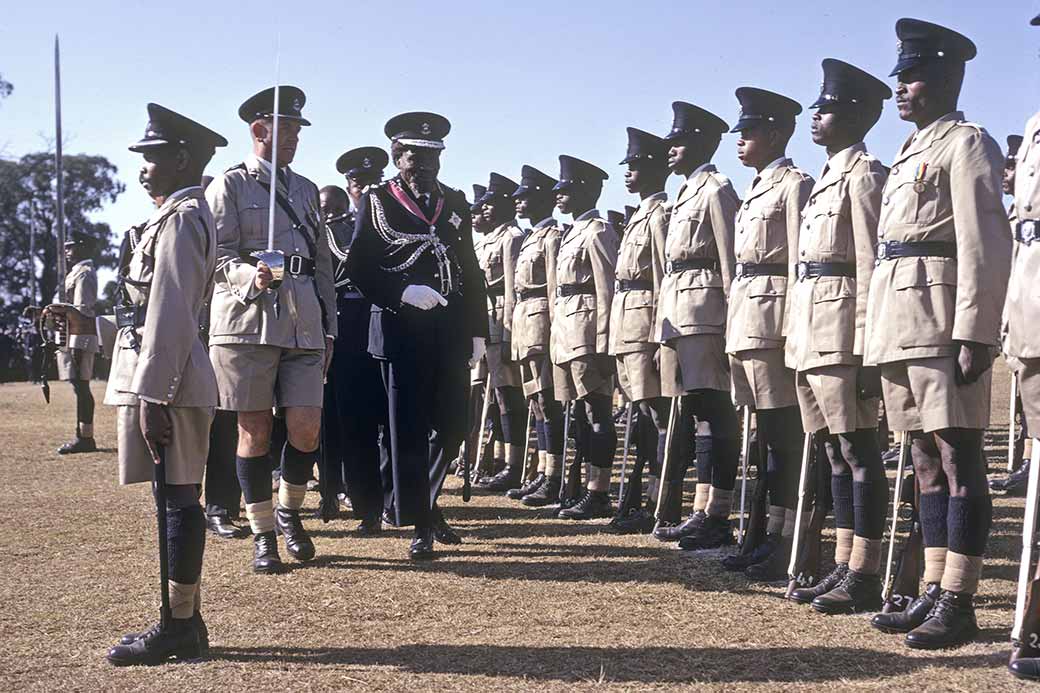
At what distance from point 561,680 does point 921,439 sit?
1.97m

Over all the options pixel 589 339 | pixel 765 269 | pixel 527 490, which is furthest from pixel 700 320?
pixel 527 490

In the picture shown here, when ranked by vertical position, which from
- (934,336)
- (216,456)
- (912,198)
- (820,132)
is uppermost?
(820,132)

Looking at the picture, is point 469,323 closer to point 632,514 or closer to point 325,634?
point 632,514

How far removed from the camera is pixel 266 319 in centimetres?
665

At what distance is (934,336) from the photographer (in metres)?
5.04

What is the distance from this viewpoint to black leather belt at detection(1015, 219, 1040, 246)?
4.46 metres

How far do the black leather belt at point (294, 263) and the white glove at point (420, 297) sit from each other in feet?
1.87

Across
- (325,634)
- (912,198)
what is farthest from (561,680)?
(912,198)

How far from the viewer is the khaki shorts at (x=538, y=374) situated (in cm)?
1033

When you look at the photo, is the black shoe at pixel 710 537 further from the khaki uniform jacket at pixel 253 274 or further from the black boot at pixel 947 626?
the khaki uniform jacket at pixel 253 274

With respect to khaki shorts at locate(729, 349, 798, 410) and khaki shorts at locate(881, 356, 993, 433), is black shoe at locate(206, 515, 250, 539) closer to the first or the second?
khaki shorts at locate(729, 349, 798, 410)

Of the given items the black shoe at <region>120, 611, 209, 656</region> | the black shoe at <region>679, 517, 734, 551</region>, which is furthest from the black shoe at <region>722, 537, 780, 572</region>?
the black shoe at <region>120, 611, 209, 656</region>

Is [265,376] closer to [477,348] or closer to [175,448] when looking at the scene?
[477,348]

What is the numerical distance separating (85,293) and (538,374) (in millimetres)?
6936
